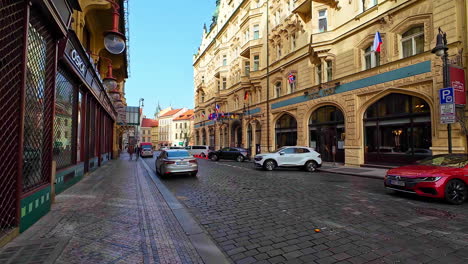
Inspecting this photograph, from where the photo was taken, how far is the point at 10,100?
→ 13.1ft

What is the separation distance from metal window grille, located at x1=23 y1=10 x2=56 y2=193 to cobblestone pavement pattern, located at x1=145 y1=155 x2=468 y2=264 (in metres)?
3.53

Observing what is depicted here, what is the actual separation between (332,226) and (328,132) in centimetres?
1575

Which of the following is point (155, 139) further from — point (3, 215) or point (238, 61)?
point (3, 215)

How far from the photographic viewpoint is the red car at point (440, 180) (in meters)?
6.46


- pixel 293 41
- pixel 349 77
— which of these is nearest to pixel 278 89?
pixel 293 41

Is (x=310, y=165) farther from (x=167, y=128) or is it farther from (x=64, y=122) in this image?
(x=167, y=128)

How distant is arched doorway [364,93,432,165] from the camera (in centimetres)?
1314

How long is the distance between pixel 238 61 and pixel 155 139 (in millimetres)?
74533

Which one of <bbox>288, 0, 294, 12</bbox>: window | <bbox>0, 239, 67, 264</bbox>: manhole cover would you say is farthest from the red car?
<bbox>288, 0, 294, 12</bbox>: window

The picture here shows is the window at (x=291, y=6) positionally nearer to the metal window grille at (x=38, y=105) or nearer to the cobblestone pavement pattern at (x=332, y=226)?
the cobblestone pavement pattern at (x=332, y=226)

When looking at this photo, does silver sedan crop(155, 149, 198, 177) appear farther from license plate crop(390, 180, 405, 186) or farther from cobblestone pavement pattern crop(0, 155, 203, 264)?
license plate crop(390, 180, 405, 186)

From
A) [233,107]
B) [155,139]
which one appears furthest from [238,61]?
[155,139]

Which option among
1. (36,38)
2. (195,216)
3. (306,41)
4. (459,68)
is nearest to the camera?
(36,38)

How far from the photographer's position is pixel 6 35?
3828 mm
